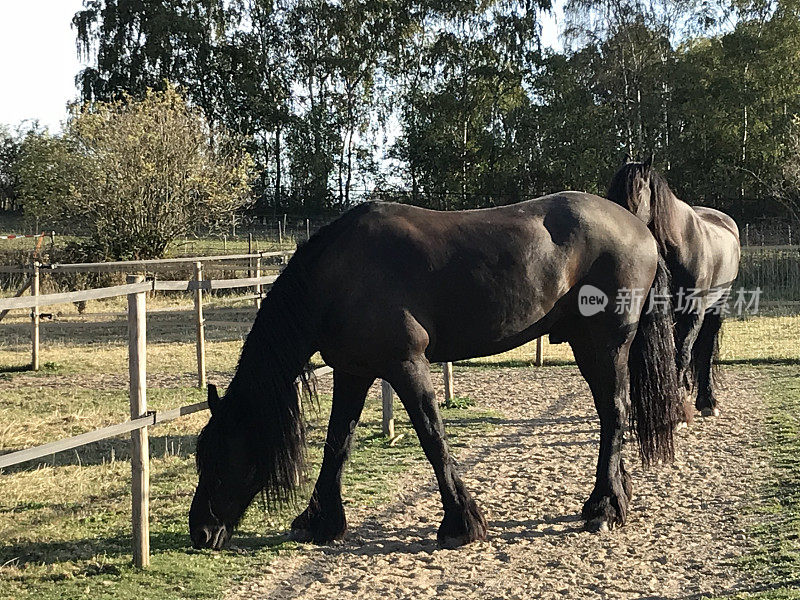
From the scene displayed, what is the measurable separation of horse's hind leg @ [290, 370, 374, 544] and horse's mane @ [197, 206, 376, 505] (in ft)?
0.91

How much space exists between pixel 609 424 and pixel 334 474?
164 centimetres

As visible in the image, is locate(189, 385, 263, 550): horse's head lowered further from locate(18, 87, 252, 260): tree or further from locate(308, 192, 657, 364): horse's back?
locate(18, 87, 252, 260): tree

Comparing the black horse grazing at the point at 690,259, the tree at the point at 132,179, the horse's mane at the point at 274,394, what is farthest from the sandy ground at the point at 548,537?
the tree at the point at 132,179

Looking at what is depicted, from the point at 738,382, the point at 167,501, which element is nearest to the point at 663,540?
the point at 167,501

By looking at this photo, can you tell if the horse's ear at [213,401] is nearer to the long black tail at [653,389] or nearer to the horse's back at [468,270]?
the horse's back at [468,270]

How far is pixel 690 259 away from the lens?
24.2 ft

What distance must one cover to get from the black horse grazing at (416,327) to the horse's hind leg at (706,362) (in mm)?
3216

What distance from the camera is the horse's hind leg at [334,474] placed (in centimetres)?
457

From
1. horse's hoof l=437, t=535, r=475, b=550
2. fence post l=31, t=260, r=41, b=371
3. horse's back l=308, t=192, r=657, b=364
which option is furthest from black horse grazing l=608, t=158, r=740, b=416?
fence post l=31, t=260, r=41, b=371

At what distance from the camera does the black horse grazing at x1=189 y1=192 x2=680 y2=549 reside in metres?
4.27

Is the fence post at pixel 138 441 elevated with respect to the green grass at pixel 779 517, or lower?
elevated

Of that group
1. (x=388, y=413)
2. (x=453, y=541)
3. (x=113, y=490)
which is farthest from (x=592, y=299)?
(x=113, y=490)

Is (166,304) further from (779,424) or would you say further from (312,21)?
(312,21)

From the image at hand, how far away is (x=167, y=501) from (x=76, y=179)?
20.4 m
